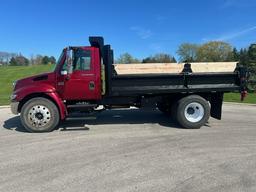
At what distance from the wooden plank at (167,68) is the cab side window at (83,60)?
78 centimetres

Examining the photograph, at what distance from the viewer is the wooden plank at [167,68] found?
896cm

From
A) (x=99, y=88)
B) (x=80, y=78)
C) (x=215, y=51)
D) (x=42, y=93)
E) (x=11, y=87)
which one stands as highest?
(x=215, y=51)

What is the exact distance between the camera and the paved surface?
16.2 ft

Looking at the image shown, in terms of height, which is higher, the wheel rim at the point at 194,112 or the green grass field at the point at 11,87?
the wheel rim at the point at 194,112

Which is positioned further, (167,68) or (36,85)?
(167,68)

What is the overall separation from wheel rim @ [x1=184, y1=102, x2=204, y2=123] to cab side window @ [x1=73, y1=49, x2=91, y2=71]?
3031 mm

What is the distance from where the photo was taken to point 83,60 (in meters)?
9.02

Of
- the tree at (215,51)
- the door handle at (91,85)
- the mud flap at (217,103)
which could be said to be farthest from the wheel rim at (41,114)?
the tree at (215,51)

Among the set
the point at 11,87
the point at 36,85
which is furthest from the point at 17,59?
the point at 36,85

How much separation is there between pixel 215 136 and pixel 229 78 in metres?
2.04

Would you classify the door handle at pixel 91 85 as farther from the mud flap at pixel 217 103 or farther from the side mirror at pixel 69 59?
the mud flap at pixel 217 103

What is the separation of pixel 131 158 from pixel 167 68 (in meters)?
3.60

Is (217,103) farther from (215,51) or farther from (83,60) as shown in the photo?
(215,51)

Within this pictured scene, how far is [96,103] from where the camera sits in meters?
9.44
